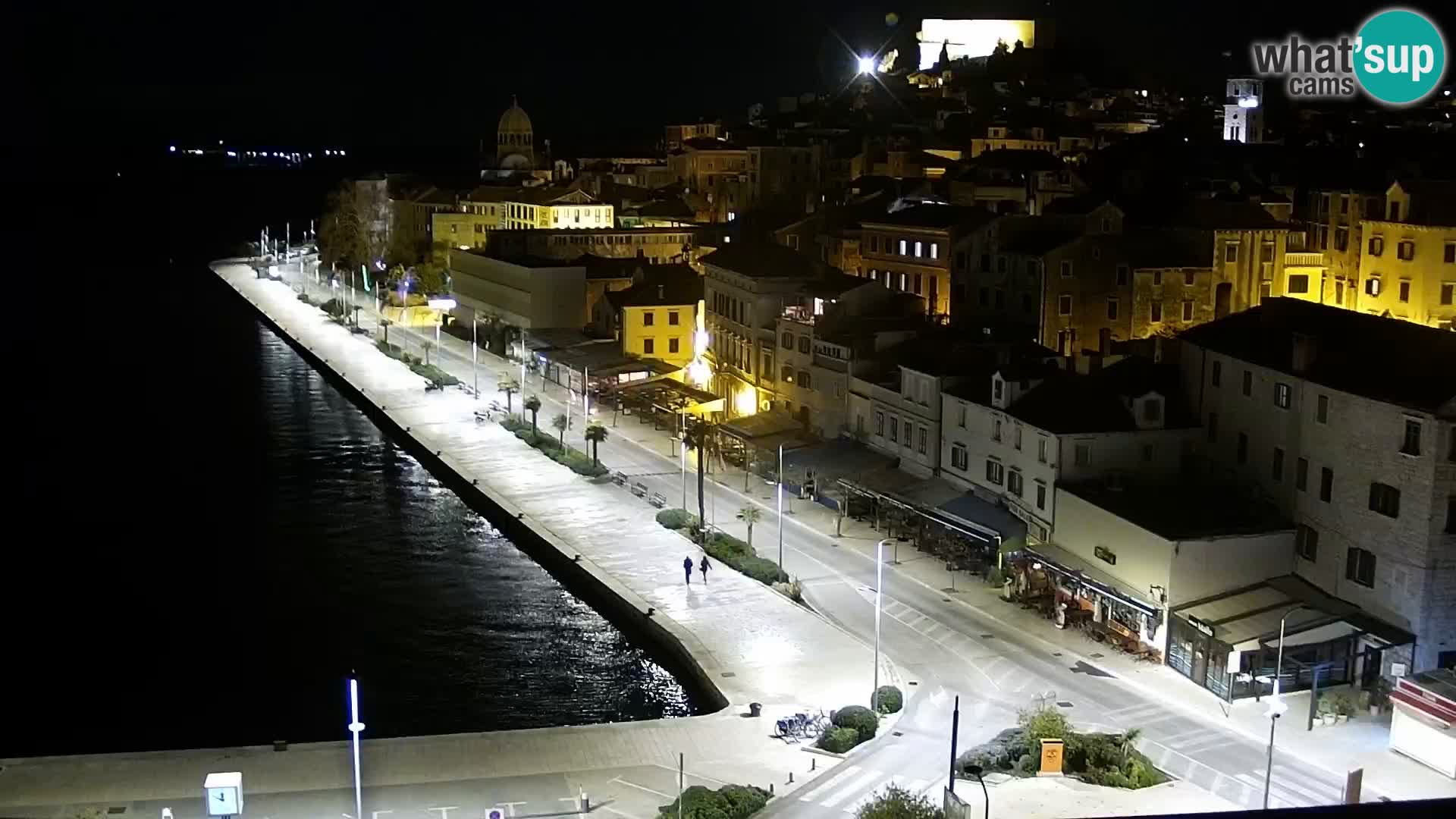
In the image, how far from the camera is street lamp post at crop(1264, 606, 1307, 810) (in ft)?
69.8

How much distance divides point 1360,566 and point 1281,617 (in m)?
2.24

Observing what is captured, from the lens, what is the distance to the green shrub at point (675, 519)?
3788 cm

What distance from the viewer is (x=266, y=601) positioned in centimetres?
3722

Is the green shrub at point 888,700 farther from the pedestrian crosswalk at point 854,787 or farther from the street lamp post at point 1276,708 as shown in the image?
the street lamp post at point 1276,708

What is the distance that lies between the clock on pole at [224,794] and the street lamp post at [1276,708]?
12.7 metres

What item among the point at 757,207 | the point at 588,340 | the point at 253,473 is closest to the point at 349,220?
the point at 757,207

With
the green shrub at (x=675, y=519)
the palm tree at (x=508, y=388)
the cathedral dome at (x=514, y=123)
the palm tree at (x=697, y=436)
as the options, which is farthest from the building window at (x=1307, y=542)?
the cathedral dome at (x=514, y=123)

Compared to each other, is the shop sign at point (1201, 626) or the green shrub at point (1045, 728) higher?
the shop sign at point (1201, 626)

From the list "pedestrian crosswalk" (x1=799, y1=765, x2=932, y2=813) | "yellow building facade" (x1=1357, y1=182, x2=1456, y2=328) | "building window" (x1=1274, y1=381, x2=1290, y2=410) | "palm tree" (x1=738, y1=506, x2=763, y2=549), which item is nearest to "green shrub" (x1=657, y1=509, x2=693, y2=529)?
"palm tree" (x1=738, y1=506, x2=763, y2=549)

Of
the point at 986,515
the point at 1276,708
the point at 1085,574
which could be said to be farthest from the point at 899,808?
the point at 986,515

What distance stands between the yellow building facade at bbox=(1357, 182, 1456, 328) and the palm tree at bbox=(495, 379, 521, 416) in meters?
26.9

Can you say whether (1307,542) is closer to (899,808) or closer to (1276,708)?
(1276,708)

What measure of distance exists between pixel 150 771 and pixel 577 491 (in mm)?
20645

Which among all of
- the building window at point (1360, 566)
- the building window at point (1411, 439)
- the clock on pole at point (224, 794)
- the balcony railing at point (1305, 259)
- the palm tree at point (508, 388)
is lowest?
the palm tree at point (508, 388)
